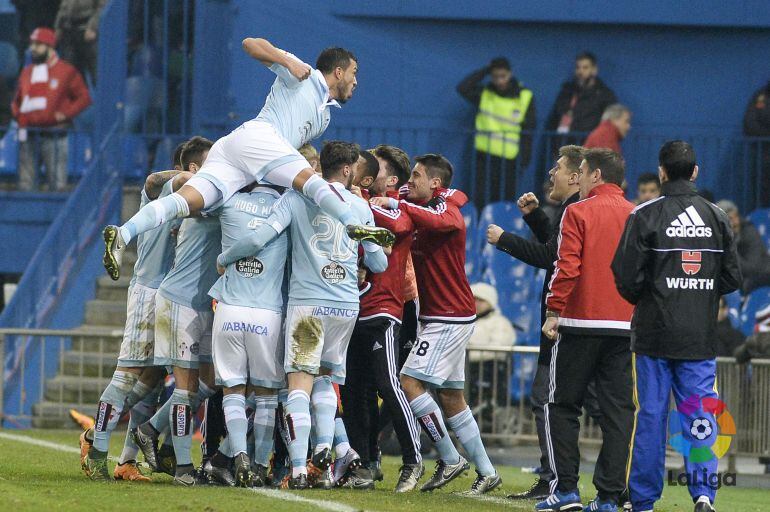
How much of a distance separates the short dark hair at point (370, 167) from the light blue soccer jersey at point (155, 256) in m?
1.28

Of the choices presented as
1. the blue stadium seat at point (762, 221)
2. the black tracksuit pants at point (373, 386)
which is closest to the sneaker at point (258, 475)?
the black tracksuit pants at point (373, 386)

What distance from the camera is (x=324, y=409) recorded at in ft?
28.4

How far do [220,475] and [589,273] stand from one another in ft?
8.15

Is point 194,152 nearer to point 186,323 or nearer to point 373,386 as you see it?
point 186,323

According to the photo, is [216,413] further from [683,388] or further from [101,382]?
[101,382]

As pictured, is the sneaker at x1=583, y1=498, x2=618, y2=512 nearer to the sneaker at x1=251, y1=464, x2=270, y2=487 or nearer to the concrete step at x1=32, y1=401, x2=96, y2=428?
the sneaker at x1=251, y1=464, x2=270, y2=487

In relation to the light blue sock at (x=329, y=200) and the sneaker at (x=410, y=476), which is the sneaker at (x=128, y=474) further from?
the light blue sock at (x=329, y=200)

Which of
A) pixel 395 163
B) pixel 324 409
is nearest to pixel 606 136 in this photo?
pixel 395 163

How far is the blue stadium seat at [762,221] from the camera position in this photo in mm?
16422

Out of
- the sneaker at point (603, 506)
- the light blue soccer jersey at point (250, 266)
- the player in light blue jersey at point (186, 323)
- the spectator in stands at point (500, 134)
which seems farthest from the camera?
the spectator in stands at point (500, 134)

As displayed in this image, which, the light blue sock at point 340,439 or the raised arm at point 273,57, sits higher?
the raised arm at point 273,57

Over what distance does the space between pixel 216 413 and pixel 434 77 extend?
9088 mm

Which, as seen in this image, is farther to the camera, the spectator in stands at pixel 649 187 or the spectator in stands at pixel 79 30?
the spectator in stands at pixel 79 30

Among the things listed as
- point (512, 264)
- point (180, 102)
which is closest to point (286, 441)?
point (512, 264)
